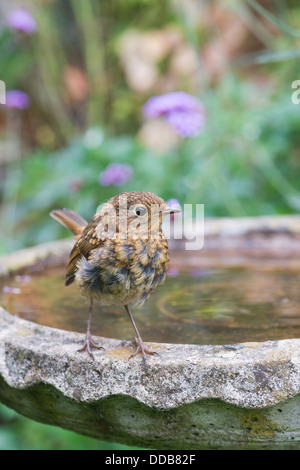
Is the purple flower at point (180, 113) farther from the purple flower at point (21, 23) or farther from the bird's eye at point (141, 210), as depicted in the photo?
the bird's eye at point (141, 210)

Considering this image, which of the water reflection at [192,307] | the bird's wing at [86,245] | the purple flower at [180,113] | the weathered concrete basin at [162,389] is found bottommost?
the weathered concrete basin at [162,389]

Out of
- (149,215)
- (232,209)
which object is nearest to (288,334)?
(149,215)

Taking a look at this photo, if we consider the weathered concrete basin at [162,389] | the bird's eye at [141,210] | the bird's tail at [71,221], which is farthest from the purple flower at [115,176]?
the weathered concrete basin at [162,389]

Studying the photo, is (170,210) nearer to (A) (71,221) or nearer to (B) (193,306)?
(B) (193,306)

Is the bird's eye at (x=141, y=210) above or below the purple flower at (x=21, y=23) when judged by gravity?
below

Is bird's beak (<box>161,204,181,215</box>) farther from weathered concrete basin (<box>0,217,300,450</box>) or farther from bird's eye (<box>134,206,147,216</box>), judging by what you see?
weathered concrete basin (<box>0,217,300,450</box>)

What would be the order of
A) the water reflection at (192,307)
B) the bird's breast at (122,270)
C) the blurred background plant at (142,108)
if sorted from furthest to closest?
the blurred background plant at (142,108) → the water reflection at (192,307) → the bird's breast at (122,270)

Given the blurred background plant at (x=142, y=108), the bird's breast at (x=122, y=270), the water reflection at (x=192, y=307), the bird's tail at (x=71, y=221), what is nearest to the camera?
the bird's breast at (x=122, y=270)
